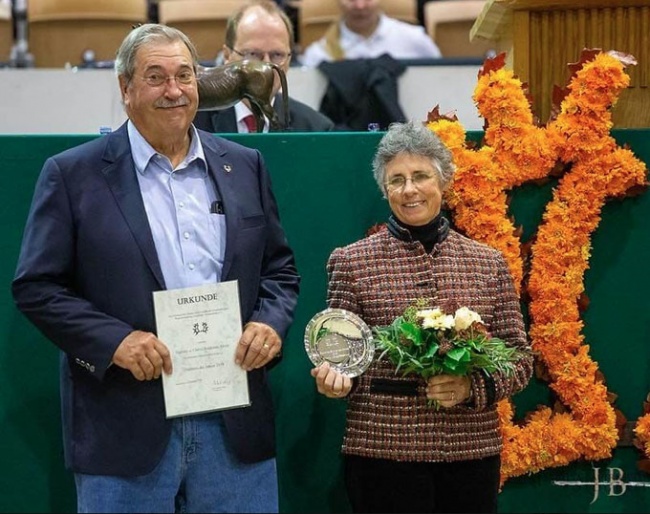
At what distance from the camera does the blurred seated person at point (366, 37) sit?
6648 millimetres

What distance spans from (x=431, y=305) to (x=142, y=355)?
879mm

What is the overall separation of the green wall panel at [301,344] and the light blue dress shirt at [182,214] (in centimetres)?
79

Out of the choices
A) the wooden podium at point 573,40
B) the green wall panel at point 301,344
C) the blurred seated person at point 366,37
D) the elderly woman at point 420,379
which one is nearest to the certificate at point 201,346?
the elderly woman at point 420,379

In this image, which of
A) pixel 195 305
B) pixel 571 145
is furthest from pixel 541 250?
pixel 195 305

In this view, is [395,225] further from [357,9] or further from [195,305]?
[357,9]

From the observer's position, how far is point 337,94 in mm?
5574

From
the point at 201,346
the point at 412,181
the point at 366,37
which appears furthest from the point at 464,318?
the point at 366,37

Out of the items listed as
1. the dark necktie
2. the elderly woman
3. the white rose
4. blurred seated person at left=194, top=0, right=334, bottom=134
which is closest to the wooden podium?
the elderly woman

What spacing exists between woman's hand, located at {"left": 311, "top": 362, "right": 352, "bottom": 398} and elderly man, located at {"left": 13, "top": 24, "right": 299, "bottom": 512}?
16 centimetres

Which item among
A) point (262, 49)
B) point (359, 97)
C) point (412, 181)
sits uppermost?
point (262, 49)

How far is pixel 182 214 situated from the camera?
10.1 feet

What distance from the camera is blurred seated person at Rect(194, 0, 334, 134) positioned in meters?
4.62

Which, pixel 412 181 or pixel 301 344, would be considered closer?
pixel 412 181

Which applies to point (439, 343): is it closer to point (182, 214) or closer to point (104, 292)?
point (182, 214)
